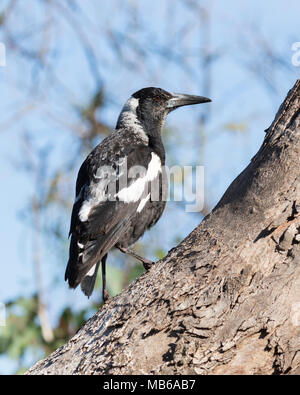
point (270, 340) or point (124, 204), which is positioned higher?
point (124, 204)

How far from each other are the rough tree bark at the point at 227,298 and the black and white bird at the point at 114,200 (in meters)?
0.80

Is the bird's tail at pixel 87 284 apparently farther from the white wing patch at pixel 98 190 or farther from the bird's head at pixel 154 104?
the bird's head at pixel 154 104

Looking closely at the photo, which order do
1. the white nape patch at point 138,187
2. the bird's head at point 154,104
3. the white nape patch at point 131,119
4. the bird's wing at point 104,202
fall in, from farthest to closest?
the bird's head at point 154,104 → the white nape patch at point 131,119 → the white nape patch at point 138,187 → the bird's wing at point 104,202

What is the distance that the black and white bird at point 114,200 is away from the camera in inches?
144

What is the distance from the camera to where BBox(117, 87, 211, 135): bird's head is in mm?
4879

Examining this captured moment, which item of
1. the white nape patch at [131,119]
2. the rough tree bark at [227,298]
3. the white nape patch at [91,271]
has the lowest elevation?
the rough tree bark at [227,298]

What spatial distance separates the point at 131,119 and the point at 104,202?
108cm

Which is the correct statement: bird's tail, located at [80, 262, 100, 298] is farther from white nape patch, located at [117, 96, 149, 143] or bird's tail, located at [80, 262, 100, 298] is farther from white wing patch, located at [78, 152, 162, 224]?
white nape patch, located at [117, 96, 149, 143]

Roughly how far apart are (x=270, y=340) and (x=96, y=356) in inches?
26.4

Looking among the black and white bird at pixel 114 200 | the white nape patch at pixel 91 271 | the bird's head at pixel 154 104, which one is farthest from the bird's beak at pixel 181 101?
the white nape patch at pixel 91 271

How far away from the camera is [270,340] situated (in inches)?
98.6

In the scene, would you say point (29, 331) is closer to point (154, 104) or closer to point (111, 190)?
point (111, 190)

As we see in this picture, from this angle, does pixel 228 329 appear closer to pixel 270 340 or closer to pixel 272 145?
pixel 270 340
